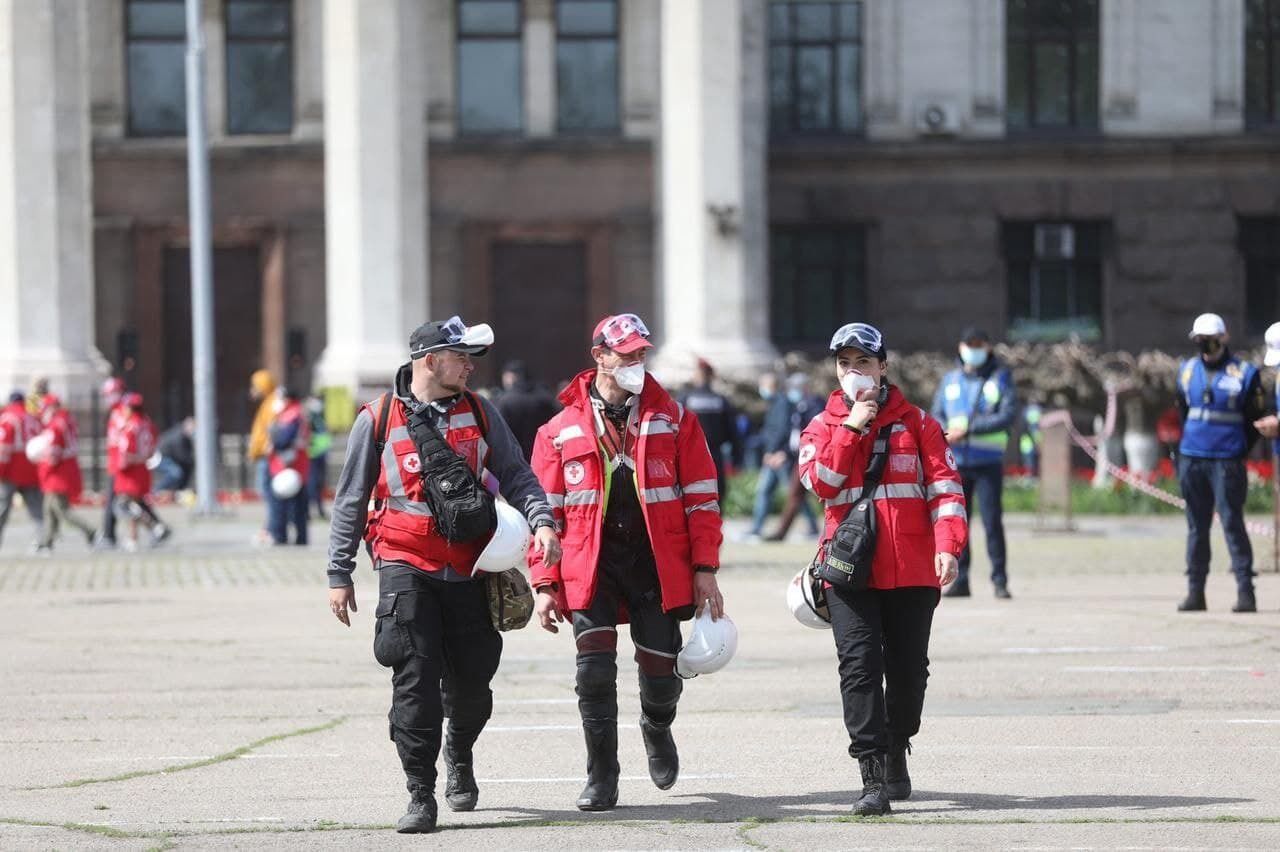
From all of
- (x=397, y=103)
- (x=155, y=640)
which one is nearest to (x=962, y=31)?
(x=397, y=103)

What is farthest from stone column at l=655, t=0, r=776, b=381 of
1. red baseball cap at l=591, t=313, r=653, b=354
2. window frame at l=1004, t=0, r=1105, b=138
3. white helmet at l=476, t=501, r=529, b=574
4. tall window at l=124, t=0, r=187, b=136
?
white helmet at l=476, t=501, r=529, b=574

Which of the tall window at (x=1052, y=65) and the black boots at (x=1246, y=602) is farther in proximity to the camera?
the tall window at (x=1052, y=65)

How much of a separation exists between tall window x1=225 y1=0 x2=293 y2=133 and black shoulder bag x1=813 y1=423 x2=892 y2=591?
3296 cm

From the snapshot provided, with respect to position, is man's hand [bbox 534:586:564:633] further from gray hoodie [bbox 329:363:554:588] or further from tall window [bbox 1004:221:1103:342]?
tall window [bbox 1004:221:1103:342]

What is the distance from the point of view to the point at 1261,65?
42.0 metres

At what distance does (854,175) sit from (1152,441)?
12.2m

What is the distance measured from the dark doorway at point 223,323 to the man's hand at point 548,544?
107ft

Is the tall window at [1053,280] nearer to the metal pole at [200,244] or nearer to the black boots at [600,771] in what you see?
the metal pole at [200,244]

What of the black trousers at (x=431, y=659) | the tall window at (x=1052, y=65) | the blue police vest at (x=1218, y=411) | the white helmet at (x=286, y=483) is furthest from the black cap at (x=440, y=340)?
the tall window at (x=1052, y=65)

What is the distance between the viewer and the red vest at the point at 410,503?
8891mm

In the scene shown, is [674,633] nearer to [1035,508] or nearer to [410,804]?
[410,804]

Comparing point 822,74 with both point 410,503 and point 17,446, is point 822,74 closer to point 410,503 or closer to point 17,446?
point 17,446

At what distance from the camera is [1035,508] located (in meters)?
27.5

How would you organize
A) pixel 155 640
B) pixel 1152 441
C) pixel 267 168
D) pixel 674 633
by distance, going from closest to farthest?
1. pixel 674 633
2. pixel 155 640
3. pixel 1152 441
4. pixel 267 168
